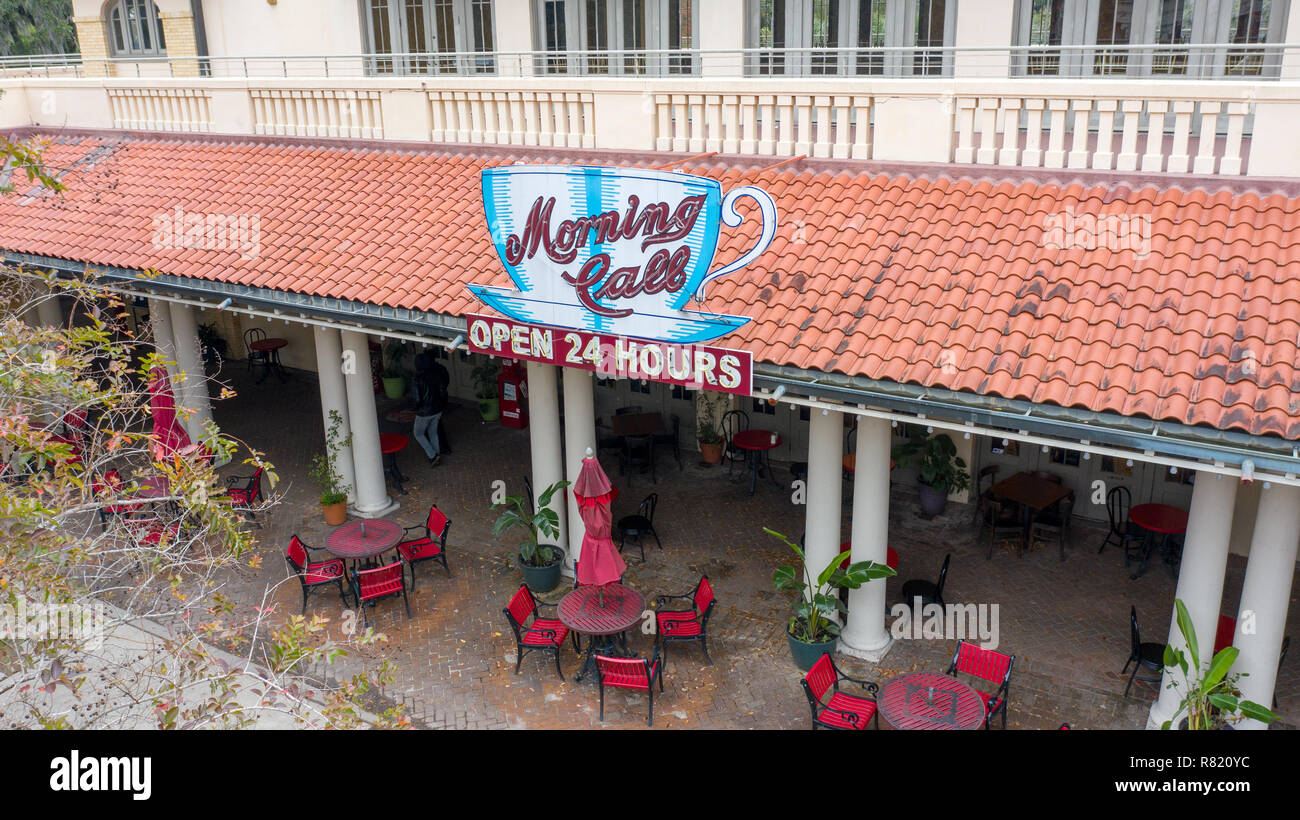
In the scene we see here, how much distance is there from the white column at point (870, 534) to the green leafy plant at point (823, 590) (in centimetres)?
23

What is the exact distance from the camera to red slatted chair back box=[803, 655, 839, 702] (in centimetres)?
1037

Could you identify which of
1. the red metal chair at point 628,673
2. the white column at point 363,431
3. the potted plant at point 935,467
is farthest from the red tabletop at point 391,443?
the potted plant at point 935,467

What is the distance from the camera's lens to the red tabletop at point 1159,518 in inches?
530

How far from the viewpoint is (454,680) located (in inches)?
465

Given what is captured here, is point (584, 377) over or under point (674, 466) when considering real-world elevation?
over

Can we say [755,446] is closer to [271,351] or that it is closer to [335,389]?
[335,389]

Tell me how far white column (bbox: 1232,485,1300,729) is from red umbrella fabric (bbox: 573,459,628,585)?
625 cm

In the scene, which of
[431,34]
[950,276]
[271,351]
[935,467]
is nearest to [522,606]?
[950,276]

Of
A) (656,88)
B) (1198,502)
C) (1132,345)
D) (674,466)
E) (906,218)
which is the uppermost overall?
(656,88)

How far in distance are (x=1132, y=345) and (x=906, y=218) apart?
9.44 feet

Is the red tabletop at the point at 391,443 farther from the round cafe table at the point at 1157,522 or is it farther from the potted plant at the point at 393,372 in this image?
the round cafe table at the point at 1157,522

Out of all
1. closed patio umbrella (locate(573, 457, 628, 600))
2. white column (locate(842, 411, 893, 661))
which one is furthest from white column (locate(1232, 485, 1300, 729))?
closed patio umbrella (locate(573, 457, 628, 600))

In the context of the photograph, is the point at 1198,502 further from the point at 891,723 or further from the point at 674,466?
the point at 674,466
